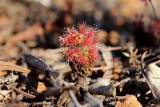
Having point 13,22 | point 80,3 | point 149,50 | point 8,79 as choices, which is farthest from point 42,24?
point 8,79

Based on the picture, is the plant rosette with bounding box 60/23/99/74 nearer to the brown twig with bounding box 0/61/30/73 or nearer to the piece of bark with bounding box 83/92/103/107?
the piece of bark with bounding box 83/92/103/107

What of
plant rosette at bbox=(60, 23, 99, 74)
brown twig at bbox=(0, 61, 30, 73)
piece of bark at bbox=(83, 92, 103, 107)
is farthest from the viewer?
brown twig at bbox=(0, 61, 30, 73)

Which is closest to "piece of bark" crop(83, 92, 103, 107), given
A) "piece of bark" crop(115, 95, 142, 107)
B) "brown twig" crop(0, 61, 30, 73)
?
"piece of bark" crop(115, 95, 142, 107)

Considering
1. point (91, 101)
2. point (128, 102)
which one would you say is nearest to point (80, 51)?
point (91, 101)

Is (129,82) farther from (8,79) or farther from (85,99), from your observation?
(8,79)

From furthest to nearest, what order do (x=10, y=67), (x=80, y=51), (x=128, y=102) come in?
(x=10, y=67)
(x=80, y=51)
(x=128, y=102)

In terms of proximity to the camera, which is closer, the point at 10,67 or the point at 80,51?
the point at 80,51

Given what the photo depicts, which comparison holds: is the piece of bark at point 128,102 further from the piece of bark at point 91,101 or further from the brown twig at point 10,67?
the brown twig at point 10,67

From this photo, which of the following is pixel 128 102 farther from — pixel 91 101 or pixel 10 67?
pixel 10 67

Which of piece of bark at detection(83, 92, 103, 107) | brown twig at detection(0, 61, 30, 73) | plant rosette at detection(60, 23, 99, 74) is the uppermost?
brown twig at detection(0, 61, 30, 73)

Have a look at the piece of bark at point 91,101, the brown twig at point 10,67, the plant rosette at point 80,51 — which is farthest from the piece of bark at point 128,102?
the brown twig at point 10,67

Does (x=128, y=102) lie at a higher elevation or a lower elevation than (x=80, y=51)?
lower
